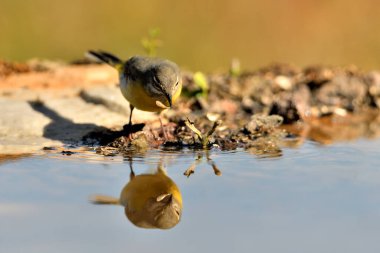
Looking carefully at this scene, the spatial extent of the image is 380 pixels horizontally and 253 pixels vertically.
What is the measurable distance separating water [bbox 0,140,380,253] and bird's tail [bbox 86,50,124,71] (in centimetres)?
163

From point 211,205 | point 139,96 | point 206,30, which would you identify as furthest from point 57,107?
point 206,30

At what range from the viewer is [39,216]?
3.17m

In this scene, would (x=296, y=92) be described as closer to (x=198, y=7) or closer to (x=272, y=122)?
(x=272, y=122)

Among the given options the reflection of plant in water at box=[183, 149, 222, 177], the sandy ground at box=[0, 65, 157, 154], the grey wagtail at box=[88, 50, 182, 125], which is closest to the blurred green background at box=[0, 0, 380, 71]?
the sandy ground at box=[0, 65, 157, 154]

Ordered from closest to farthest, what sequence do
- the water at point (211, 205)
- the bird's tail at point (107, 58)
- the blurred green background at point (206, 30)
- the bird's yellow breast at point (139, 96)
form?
the water at point (211, 205), the bird's yellow breast at point (139, 96), the bird's tail at point (107, 58), the blurred green background at point (206, 30)

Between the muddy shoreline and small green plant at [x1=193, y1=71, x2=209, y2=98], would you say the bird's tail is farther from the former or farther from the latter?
small green plant at [x1=193, y1=71, x2=209, y2=98]

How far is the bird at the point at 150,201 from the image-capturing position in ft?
10.4

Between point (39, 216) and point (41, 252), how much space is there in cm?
50

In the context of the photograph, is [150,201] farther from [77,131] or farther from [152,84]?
[77,131]

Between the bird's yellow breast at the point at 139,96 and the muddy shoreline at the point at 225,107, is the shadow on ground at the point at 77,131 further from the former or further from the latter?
the bird's yellow breast at the point at 139,96

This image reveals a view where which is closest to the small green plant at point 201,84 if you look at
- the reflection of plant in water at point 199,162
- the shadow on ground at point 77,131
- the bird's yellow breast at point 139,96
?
the shadow on ground at point 77,131

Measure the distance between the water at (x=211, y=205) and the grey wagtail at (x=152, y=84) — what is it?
46cm

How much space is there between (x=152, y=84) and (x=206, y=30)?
6.14m

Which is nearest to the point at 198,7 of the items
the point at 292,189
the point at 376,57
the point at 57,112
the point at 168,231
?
the point at 376,57
